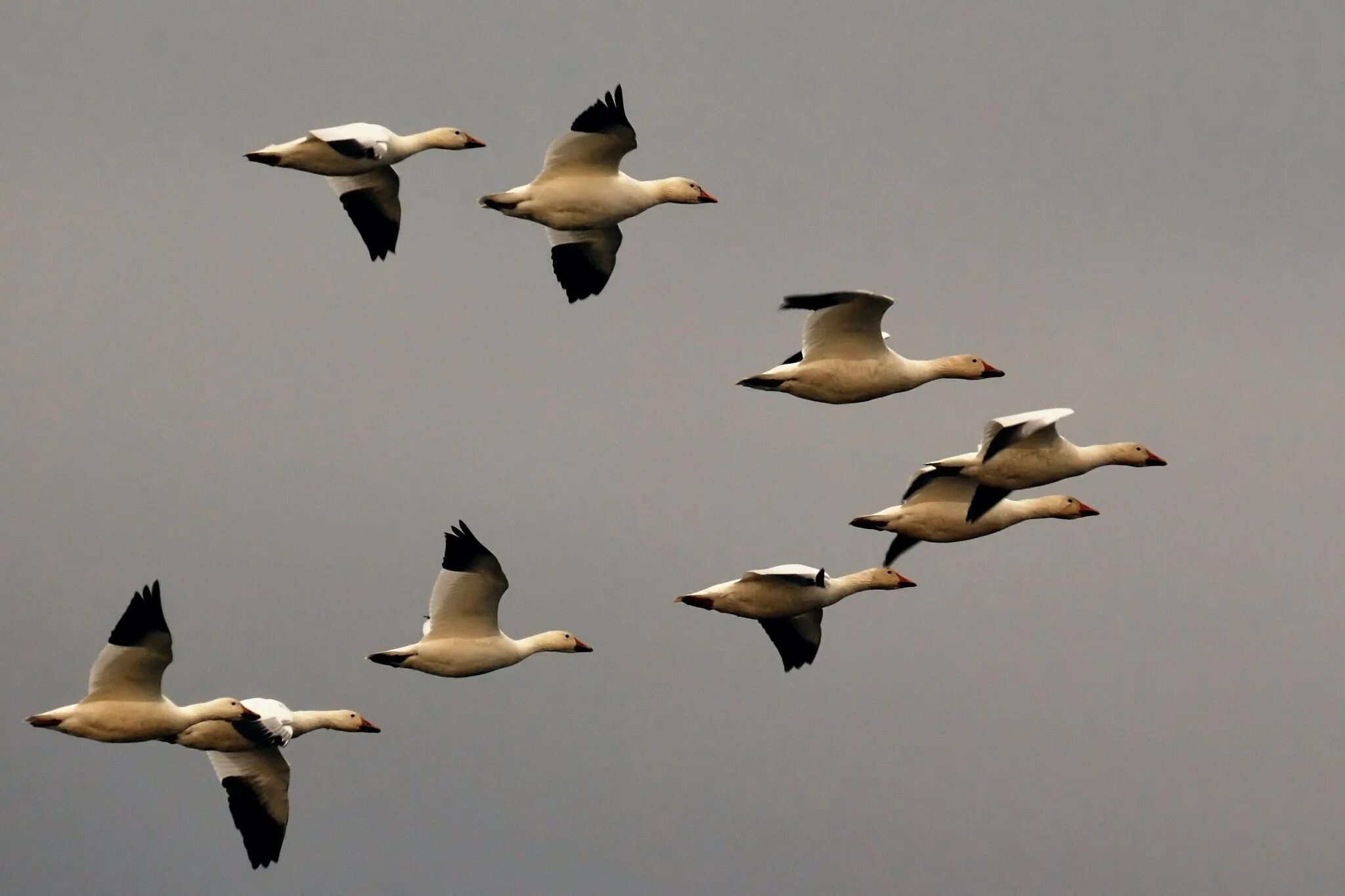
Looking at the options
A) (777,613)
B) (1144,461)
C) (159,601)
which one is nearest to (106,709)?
(159,601)

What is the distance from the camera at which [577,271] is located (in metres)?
26.2

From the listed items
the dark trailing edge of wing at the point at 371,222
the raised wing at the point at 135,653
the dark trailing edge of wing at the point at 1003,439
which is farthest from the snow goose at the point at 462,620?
the dark trailing edge of wing at the point at 1003,439

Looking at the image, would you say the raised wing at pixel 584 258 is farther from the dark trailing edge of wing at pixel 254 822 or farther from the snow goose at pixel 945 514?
the dark trailing edge of wing at pixel 254 822

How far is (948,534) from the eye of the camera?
2527 centimetres

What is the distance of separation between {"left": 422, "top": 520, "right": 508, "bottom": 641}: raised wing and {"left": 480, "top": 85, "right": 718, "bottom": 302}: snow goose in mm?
3007

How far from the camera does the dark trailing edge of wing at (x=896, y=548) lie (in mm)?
26203

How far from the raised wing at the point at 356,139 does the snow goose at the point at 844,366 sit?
405cm

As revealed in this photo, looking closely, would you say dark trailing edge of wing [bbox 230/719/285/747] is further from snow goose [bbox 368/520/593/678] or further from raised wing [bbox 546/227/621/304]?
raised wing [bbox 546/227/621/304]

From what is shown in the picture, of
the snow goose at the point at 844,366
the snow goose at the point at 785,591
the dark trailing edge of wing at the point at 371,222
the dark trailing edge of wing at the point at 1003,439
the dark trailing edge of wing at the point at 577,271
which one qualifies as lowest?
the snow goose at the point at 785,591

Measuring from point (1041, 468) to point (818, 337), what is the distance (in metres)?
2.34

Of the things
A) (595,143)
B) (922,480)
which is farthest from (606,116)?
(922,480)

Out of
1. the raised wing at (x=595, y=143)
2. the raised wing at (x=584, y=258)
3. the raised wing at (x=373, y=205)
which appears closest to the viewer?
the raised wing at (x=595, y=143)

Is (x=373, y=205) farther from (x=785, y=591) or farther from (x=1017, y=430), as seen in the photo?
(x=1017, y=430)

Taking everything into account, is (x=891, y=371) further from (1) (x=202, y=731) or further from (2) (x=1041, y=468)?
(1) (x=202, y=731)
